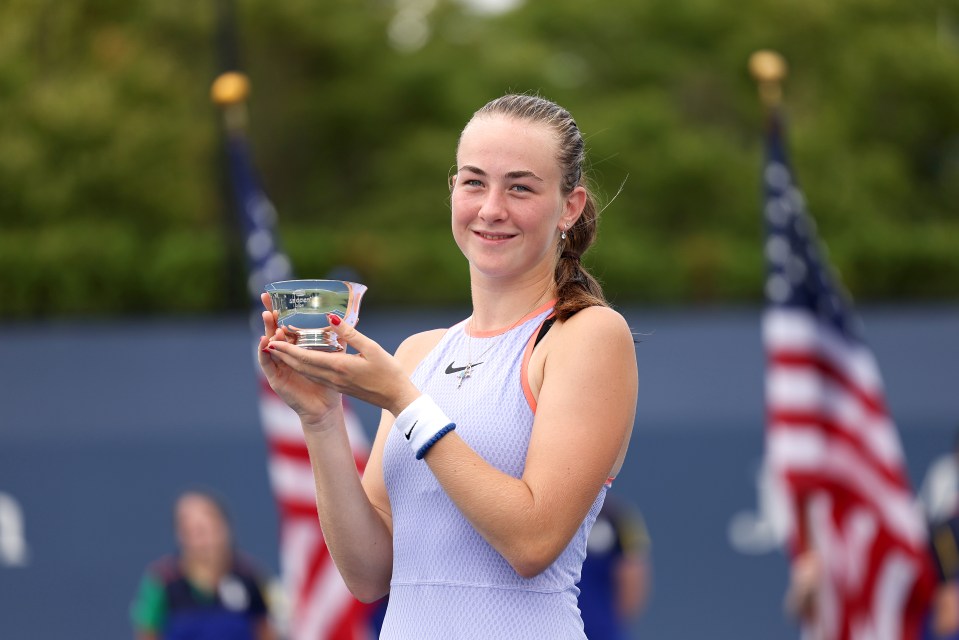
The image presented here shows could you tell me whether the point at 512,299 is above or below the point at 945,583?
above

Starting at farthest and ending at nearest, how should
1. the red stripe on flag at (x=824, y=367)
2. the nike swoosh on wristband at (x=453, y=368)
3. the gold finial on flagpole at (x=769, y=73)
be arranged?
1. the red stripe on flag at (x=824, y=367)
2. the gold finial on flagpole at (x=769, y=73)
3. the nike swoosh on wristband at (x=453, y=368)

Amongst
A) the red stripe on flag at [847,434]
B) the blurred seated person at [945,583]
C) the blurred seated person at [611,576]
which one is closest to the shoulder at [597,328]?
the blurred seated person at [611,576]

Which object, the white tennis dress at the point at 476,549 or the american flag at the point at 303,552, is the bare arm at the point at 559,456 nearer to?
the white tennis dress at the point at 476,549

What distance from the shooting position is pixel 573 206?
2.17m

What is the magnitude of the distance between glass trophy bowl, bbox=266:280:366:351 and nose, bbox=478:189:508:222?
0.78ft

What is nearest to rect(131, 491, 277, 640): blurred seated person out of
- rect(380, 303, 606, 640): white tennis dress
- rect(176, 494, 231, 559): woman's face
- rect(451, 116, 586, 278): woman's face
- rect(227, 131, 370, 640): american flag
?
rect(176, 494, 231, 559): woman's face

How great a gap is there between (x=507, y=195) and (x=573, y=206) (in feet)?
0.46

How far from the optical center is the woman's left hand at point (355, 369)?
6.30 feet

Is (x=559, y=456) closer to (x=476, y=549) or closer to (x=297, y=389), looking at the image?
(x=476, y=549)

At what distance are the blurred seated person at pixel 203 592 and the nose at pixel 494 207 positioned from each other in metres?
5.10

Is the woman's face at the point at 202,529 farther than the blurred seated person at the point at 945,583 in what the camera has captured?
Yes

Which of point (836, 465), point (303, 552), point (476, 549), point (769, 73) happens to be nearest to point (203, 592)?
point (303, 552)

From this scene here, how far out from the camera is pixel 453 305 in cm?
1066

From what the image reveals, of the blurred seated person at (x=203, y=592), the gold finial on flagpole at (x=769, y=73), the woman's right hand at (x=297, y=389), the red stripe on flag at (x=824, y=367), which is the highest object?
the gold finial on flagpole at (x=769, y=73)
